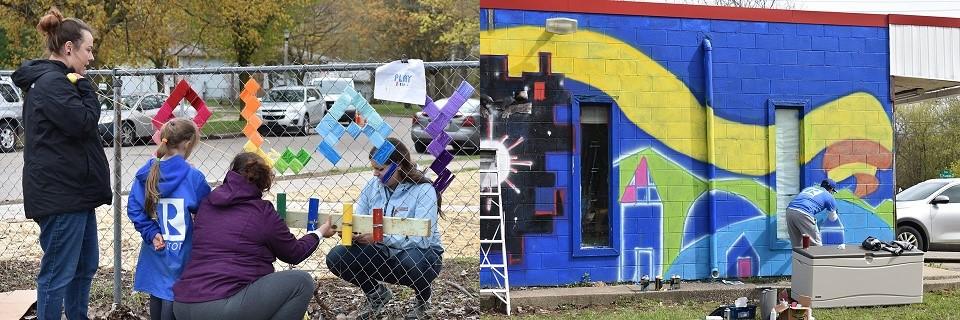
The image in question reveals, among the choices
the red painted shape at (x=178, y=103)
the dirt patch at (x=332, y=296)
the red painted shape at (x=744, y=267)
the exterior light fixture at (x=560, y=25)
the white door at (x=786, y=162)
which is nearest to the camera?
A: the red painted shape at (x=178, y=103)

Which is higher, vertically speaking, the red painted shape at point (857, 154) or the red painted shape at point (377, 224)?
the red painted shape at point (857, 154)

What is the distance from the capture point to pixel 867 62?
9023mm

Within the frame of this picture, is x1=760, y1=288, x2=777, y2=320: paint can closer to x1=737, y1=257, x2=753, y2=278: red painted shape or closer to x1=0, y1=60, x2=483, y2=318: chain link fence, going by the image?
x1=737, y1=257, x2=753, y2=278: red painted shape

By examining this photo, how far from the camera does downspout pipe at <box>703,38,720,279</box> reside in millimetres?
8438

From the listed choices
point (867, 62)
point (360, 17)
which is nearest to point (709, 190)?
point (867, 62)

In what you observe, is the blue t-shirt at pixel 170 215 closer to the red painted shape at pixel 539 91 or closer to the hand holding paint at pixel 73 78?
the hand holding paint at pixel 73 78

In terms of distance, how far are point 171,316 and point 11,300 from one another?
2.26 meters

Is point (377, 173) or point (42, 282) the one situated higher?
point (377, 173)

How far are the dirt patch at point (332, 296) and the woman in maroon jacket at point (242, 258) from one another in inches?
60.1

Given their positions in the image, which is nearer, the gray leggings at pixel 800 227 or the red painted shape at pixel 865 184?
the gray leggings at pixel 800 227

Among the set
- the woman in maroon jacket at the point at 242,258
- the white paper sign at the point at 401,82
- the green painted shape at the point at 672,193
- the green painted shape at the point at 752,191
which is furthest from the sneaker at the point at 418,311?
the green painted shape at the point at 752,191

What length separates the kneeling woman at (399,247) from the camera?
596 cm

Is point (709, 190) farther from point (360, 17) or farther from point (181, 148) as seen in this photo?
point (360, 17)

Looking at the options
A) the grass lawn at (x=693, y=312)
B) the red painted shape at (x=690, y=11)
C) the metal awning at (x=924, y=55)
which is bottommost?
the grass lawn at (x=693, y=312)
